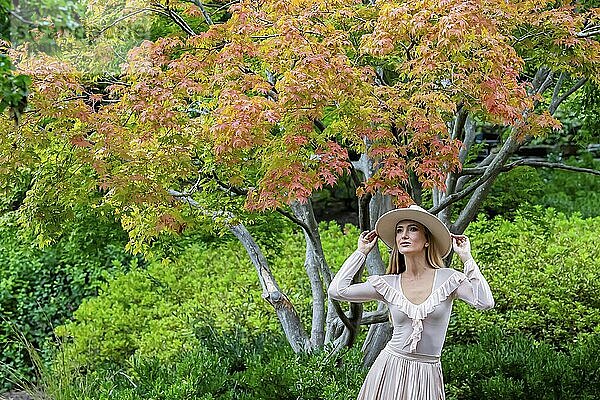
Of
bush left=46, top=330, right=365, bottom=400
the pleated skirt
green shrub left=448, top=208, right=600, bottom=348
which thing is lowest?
green shrub left=448, top=208, right=600, bottom=348

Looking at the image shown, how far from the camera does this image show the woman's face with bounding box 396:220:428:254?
11.1ft

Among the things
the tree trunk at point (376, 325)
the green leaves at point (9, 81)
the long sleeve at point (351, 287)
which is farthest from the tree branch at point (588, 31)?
the green leaves at point (9, 81)

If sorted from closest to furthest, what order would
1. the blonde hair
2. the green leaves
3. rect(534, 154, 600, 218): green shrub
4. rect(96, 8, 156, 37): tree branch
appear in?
the green leaves, the blonde hair, rect(96, 8, 156, 37): tree branch, rect(534, 154, 600, 218): green shrub

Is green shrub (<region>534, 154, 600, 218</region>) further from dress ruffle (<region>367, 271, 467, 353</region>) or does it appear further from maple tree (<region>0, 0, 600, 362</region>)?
dress ruffle (<region>367, 271, 467, 353</region>)

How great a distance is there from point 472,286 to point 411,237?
32cm

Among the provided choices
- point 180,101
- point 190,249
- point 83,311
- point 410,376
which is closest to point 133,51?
point 180,101

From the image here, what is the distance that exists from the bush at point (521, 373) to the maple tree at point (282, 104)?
698 mm

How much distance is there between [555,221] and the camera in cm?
845

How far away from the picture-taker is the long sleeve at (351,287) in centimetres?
347

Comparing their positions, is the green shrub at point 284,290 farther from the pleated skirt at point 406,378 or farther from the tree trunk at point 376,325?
the pleated skirt at point 406,378

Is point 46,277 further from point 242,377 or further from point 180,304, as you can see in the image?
point 242,377

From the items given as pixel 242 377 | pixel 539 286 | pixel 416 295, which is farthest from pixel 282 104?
pixel 539 286

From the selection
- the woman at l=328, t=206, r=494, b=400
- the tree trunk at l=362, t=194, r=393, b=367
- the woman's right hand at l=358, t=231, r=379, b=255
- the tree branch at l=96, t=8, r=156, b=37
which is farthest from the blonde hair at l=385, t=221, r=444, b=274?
the tree branch at l=96, t=8, r=156, b=37

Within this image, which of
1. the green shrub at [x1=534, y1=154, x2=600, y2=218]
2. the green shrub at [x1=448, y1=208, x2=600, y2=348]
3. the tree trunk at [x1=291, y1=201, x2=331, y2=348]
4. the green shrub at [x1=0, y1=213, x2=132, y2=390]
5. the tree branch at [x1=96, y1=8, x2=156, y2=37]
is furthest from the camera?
the green shrub at [x1=534, y1=154, x2=600, y2=218]
